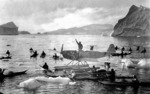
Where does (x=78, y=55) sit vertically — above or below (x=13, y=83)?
above

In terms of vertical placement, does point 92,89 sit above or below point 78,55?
below

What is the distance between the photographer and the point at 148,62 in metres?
47.1

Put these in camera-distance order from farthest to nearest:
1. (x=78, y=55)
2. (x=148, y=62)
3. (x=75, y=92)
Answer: (x=148, y=62) < (x=78, y=55) < (x=75, y=92)

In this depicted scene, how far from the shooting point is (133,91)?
29984 mm

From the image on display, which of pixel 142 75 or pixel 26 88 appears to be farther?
pixel 142 75

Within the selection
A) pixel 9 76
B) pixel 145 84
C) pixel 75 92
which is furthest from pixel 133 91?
pixel 9 76

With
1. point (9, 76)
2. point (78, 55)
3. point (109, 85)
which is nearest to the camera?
point (109, 85)

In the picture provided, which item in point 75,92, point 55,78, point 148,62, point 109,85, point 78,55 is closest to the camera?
point 75,92

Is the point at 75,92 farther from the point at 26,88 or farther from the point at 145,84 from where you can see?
the point at 145,84

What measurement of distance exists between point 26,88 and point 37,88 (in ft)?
4.66

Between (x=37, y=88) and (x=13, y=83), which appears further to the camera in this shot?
(x=13, y=83)

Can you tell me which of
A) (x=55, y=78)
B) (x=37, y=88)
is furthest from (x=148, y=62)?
(x=37, y=88)

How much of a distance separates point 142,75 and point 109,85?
991 cm

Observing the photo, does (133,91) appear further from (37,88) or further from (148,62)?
(148,62)
